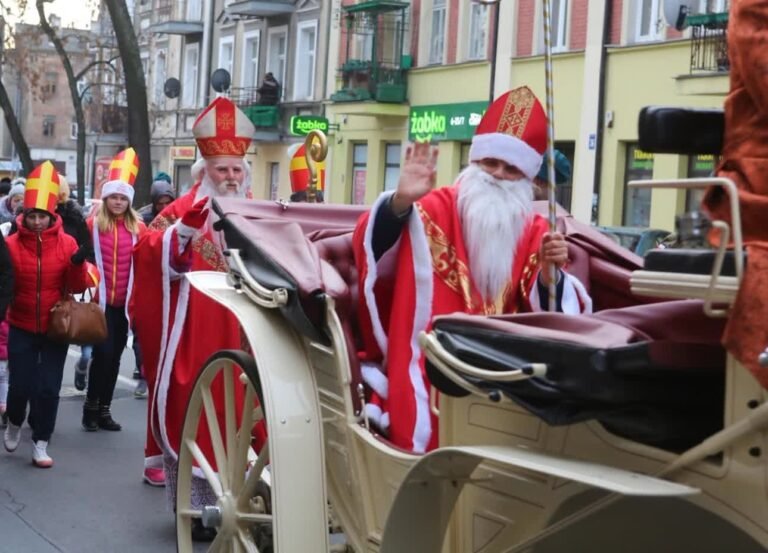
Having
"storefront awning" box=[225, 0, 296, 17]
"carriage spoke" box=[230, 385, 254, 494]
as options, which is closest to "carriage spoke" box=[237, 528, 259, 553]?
"carriage spoke" box=[230, 385, 254, 494]

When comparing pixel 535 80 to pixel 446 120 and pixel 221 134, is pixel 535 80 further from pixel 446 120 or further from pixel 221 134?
pixel 221 134

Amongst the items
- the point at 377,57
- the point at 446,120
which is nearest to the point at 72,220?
the point at 446,120

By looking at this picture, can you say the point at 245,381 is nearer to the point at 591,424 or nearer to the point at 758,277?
the point at 591,424

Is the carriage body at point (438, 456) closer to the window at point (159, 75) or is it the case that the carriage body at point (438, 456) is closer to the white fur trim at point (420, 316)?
the white fur trim at point (420, 316)

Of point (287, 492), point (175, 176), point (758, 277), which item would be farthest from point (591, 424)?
point (175, 176)

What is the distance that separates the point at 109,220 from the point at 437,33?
1961 centimetres

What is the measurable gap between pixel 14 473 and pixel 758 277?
6069mm

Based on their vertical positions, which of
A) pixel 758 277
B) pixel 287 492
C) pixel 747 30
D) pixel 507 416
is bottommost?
pixel 287 492

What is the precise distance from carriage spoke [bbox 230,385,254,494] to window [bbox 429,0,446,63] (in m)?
23.9

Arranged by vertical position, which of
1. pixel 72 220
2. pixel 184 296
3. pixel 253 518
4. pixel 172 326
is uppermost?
pixel 72 220

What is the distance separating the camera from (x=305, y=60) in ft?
113

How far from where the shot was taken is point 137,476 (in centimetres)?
797

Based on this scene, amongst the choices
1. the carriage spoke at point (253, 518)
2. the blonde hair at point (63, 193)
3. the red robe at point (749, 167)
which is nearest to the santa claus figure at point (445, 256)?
the carriage spoke at point (253, 518)

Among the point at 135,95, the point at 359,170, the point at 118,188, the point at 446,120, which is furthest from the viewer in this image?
the point at 359,170
